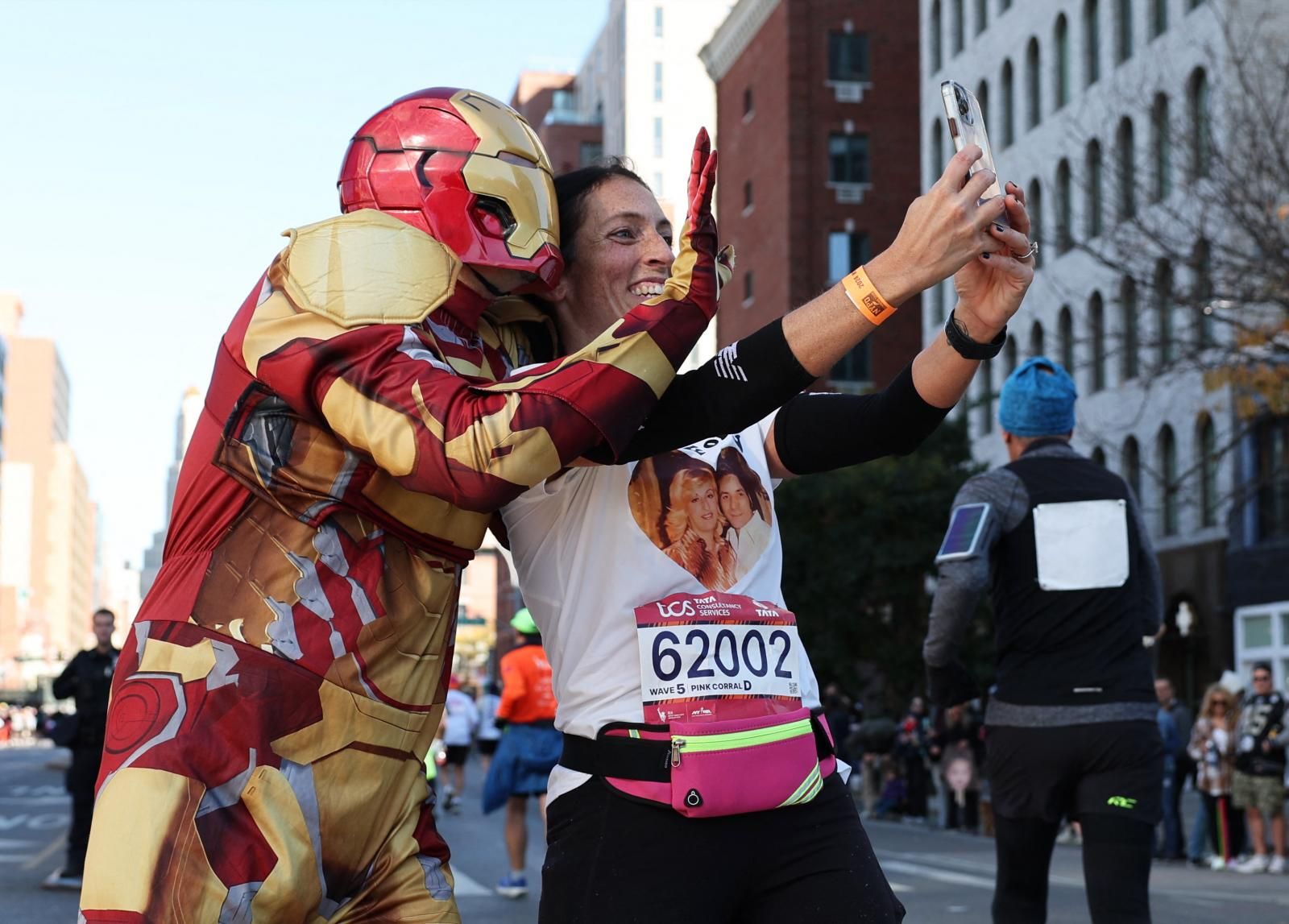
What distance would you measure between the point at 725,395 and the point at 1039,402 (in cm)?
313

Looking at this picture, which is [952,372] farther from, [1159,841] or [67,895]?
[1159,841]

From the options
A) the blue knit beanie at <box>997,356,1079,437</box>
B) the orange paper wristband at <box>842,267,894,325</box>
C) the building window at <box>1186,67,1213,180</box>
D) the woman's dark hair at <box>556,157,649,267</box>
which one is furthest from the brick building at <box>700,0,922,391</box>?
the orange paper wristband at <box>842,267,894,325</box>

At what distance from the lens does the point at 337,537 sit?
2633 millimetres

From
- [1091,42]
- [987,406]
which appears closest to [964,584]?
[1091,42]

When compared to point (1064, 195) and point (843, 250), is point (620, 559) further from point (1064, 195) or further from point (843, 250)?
point (843, 250)

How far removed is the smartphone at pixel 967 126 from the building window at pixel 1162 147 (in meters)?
21.9

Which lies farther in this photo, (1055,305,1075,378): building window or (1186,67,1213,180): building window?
(1055,305,1075,378): building window

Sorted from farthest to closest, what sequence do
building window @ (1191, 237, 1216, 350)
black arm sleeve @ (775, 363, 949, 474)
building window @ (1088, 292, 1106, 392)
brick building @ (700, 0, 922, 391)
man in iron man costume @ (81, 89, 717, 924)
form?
brick building @ (700, 0, 922, 391)
building window @ (1088, 292, 1106, 392)
building window @ (1191, 237, 1216, 350)
black arm sleeve @ (775, 363, 949, 474)
man in iron man costume @ (81, 89, 717, 924)

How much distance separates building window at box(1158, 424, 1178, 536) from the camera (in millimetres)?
36344

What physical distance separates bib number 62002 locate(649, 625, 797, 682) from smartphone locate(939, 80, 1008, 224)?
75 cm

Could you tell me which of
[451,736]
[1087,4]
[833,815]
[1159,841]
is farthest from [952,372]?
[1087,4]

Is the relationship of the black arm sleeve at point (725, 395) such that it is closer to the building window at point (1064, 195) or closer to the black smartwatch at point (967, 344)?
the black smartwatch at point (967, 344)

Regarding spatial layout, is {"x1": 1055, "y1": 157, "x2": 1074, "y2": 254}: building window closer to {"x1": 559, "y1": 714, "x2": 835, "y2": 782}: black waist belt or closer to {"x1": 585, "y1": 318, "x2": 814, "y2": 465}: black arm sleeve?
{"x1": 559, "y1": 714, "x2": 835, "y2": 782}: black waist belt

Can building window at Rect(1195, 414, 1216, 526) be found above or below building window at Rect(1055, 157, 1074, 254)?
below
